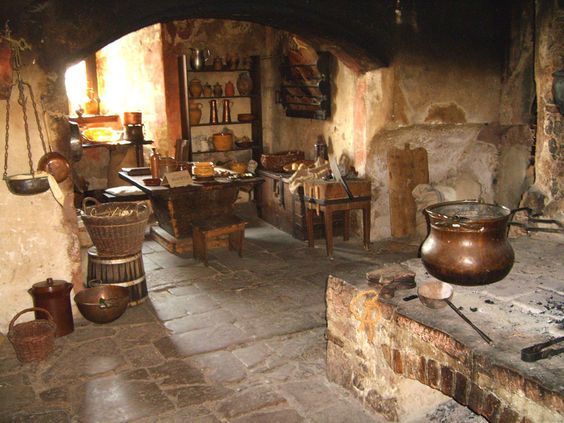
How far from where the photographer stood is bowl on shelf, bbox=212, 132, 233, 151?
9078 millimetres

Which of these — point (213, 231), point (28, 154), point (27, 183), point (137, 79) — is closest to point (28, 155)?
point (28, 154)

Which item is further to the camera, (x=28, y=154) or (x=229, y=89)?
(x=229, y=89)

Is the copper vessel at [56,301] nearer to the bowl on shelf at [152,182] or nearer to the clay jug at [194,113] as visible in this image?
the bowl on shelf at [152,182]

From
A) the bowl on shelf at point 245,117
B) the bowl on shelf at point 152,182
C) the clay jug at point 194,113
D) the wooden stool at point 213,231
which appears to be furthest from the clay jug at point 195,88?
the wooden stool at point 213,231

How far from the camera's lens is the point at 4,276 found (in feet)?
16.3

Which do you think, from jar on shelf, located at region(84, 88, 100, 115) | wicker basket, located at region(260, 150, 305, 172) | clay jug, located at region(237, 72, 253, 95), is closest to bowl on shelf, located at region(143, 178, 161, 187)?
wicker basket, located at region(260, 150, 305, 172)

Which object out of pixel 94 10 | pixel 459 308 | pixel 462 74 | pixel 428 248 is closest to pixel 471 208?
pixel 428 248

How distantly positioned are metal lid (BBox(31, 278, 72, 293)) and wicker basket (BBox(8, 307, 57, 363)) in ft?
0.64

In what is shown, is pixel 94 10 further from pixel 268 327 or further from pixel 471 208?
pixel 471 208

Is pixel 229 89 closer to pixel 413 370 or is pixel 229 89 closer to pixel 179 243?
pixel 179 243

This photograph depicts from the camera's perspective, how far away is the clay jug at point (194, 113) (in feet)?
29.7

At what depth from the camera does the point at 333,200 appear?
6852 millimetres

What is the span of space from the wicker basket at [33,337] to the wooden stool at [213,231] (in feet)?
7.36

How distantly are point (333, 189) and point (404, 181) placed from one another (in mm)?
1117
